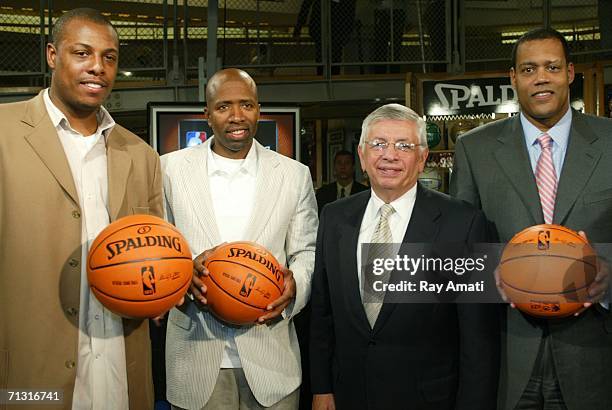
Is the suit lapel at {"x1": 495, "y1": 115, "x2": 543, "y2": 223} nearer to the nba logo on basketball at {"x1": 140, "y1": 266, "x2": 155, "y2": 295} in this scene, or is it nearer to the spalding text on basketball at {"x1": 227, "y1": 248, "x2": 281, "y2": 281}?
the spalding text on basketball at {"x1": 227, "y1": 248, "x2": 281, "y2": 281}

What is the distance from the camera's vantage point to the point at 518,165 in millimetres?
2785

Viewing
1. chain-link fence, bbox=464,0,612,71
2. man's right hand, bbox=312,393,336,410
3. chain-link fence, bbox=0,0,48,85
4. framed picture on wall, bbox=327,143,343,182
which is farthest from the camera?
framed picture on wall, bbox=327,143,343,182

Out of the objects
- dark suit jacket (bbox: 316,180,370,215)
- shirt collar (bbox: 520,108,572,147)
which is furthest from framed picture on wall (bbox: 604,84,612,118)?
shirt collar (bbox: 520,108,572,147)

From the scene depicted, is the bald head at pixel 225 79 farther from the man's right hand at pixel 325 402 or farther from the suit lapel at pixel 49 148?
the man's right hand at pixel 325 402

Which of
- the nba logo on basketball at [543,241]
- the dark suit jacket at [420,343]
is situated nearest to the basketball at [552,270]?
the nba logo on basketball at [543,241]

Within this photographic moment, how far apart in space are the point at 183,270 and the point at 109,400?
0.55m

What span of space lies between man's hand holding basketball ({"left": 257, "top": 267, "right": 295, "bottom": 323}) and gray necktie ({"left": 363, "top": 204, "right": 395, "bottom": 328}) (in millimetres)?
315

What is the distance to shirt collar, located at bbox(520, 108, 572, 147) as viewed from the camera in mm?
2797

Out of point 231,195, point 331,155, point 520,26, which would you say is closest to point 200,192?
point 231,195

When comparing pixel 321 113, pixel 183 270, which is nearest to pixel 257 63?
pixel 321 113

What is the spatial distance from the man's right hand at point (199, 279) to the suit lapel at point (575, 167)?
1.27 meters

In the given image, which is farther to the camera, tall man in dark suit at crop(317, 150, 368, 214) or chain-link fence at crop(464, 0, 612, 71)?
chain-link fence at crop(464, 0, 612, 71)

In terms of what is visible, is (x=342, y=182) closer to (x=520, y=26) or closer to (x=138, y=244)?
(x=520, y=26)

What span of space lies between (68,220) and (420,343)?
1.26 metres
